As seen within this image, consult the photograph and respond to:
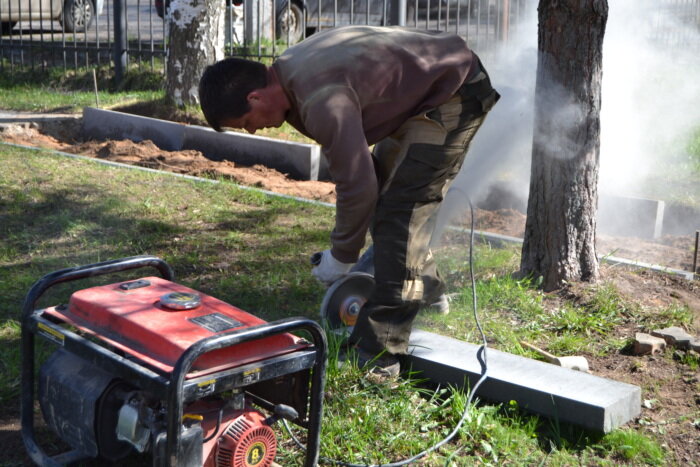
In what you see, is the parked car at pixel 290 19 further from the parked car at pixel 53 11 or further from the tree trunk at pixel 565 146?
the tree trunk at pixel 565 146

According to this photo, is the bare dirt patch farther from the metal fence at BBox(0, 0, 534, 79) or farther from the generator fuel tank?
the metal fence at BBox(0, 0, 534, 79)

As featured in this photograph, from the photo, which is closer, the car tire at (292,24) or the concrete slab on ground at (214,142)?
the concrete slab on ground at (214,142)

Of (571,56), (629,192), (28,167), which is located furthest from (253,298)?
(629,192)

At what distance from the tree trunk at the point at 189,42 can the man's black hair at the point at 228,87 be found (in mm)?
6090

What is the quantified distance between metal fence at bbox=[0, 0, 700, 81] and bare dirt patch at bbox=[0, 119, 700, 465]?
258 cm

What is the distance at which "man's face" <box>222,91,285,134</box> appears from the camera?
2.87 metres

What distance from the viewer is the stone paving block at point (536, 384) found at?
297 centimetres

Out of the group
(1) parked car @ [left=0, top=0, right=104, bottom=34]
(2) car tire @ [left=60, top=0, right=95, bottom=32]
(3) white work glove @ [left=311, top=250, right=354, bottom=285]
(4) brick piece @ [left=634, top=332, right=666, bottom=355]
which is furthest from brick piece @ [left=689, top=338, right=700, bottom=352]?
(2) car tire @ [left=60, top=0, right=95, bottom=32]

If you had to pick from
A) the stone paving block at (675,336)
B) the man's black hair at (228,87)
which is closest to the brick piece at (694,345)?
the stone paving block at (675,336)

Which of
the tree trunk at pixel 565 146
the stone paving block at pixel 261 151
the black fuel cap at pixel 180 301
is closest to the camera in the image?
the black fuel cap at pixel 180 301

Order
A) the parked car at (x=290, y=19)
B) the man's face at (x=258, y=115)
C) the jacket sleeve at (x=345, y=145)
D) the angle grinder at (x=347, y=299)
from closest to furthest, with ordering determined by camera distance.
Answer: the jacket sleeve at (x=345, y=145) < the man's face at (x=258, y=115) < the angle grinder at (x=347, y=299) < the parked car at (x=290, y=19)

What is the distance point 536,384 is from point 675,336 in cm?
101

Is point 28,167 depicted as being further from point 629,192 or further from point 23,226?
point 629,192

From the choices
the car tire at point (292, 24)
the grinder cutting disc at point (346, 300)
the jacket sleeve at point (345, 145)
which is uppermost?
the car tire at point (292, 24)
